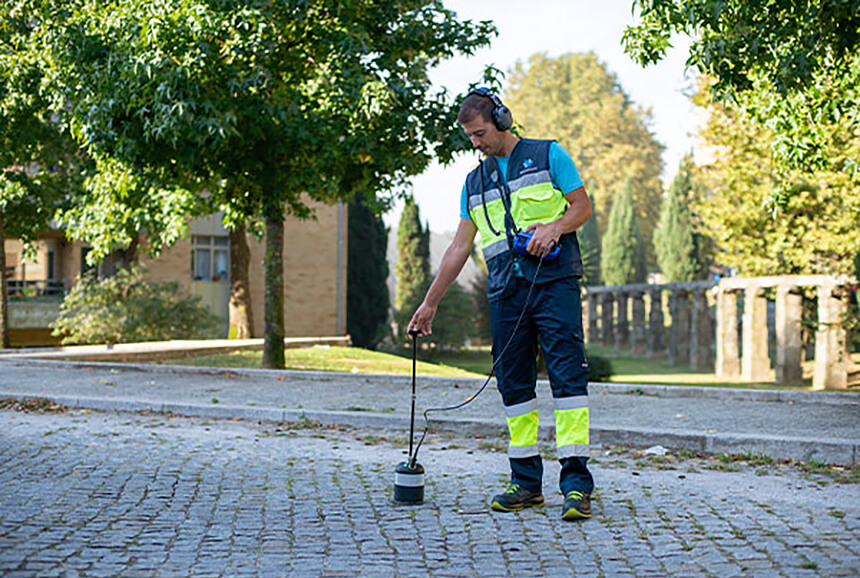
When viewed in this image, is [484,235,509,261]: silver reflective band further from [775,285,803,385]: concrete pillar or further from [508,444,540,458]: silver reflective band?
[775,285,803,385]: concrete pillar

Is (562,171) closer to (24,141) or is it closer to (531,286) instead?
(531,286)

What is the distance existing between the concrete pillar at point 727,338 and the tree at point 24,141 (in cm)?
2141

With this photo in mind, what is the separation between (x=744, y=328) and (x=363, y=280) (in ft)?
48.2

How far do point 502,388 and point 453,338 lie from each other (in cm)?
3422

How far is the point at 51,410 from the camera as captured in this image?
10742mm

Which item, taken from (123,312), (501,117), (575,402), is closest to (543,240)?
(501,117)

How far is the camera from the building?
111 ft

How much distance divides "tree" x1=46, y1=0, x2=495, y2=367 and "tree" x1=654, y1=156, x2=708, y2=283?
131ft

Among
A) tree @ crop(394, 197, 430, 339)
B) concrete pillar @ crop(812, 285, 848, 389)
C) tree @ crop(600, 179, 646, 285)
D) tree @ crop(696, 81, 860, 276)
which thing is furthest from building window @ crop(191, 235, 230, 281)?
tree @ crop(600, 179, 646, 285)

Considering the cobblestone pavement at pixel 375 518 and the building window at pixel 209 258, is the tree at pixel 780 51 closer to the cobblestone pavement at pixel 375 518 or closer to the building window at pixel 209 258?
the cobblestone pavement at pixel 375 518

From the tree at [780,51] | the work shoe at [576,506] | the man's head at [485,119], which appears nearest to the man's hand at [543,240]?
the man's head at [485,119]

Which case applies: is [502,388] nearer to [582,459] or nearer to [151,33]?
[582,459]

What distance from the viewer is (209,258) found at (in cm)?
3544

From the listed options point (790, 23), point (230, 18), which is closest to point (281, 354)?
point (230, 18)
